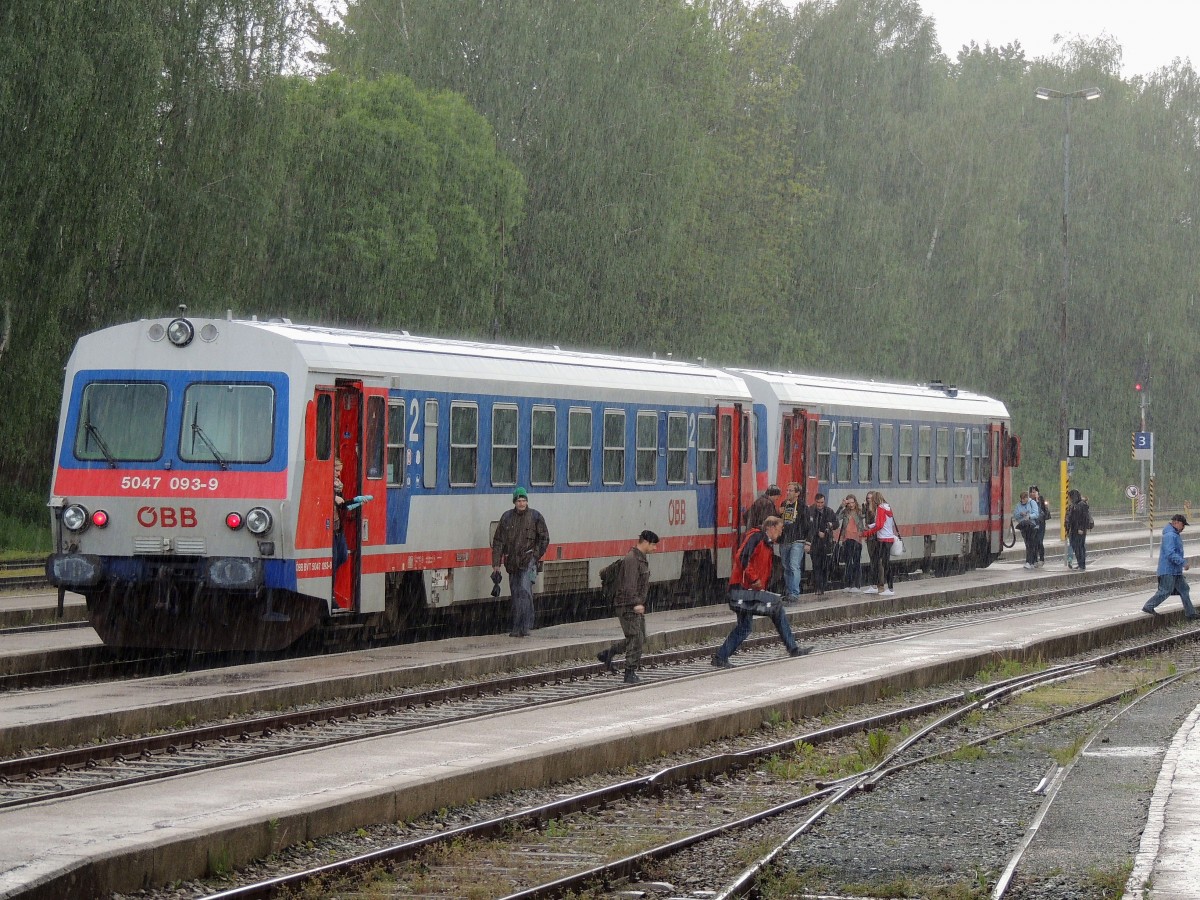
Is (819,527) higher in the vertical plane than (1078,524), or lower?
lower

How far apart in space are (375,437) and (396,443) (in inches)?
16.5

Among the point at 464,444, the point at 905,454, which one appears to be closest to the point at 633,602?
the point at 464,444

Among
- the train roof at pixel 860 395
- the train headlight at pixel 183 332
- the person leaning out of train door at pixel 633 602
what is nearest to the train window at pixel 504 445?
the train headlight at pixel 183 332

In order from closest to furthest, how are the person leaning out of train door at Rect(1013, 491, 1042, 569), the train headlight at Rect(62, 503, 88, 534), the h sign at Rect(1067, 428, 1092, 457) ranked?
the train headlight at Rect(62, 503, 88, 534) → the person leaning out of train door at Rect(1013, 491, 1042, 569) → the h sign at Rect(1067, 428, 1092, 457)

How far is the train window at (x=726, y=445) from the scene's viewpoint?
28250 mm

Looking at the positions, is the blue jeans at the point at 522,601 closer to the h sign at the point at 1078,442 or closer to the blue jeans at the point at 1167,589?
the blue jeans at the point at 1167,589

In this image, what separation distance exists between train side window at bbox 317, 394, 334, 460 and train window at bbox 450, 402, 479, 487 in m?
2.36

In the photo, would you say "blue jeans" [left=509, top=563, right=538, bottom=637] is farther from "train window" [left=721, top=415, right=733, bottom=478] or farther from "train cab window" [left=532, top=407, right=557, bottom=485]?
"train window" [left=721, top=415, right=733, bottom=478]

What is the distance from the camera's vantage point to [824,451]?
1231 inches

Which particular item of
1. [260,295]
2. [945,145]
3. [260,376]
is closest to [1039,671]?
[260,376]

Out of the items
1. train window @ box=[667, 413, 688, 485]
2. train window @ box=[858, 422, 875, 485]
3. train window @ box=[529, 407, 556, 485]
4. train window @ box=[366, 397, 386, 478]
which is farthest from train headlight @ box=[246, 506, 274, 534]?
train window @ box=[858, 422, 875, 485]

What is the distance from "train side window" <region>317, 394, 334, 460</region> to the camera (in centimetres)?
1937

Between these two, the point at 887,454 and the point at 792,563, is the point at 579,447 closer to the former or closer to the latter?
the point at 792,563

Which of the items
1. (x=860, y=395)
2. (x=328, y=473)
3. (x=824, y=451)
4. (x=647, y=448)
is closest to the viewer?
(x=328, y=473)
